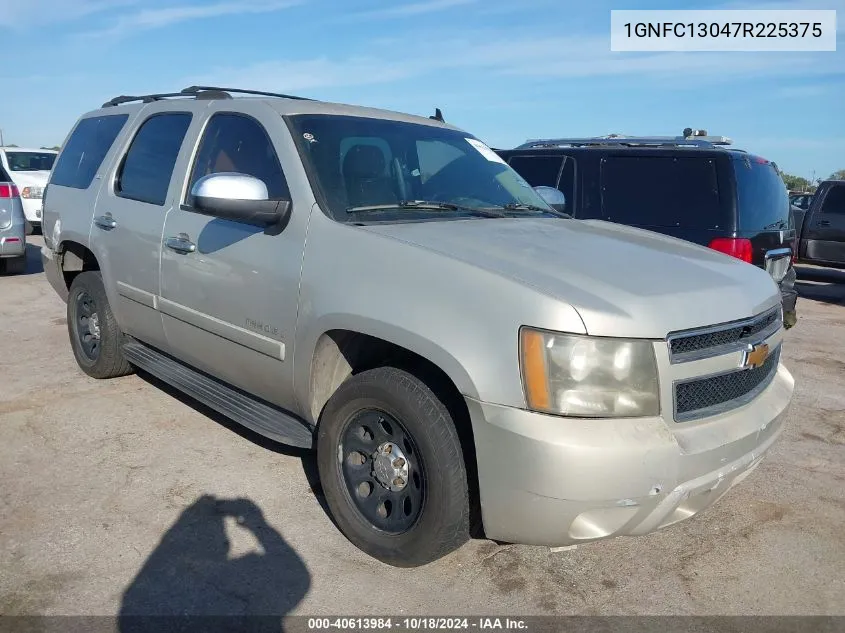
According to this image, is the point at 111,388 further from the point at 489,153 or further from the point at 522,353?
the point at 522,353

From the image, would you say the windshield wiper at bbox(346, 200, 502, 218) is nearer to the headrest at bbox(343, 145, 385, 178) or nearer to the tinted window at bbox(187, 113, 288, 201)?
the headrest at bbox(343, 145, 385, 178)

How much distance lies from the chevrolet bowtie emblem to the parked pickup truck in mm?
9962

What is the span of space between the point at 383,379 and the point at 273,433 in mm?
785

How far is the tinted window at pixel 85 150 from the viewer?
5.01m

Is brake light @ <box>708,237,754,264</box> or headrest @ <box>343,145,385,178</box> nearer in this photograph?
headrest @ <box>343,145,385,178</box>

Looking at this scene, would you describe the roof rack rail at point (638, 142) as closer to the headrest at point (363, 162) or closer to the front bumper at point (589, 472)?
the headrest at point (363, 162)

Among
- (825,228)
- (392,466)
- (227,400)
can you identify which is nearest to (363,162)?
(227,400)

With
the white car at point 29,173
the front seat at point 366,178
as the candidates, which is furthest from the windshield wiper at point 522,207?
the white car at point 29,173

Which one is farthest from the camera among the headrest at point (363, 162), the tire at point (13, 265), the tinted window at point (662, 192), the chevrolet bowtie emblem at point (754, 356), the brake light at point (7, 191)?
the tire at point (13, 265)

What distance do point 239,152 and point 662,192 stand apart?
12.5 ft

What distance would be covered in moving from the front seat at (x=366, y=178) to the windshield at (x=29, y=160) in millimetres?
13564

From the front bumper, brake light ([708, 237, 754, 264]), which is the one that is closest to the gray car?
brake light ([708, 237, 754, 264])

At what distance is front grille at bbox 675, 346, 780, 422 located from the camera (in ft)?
8.54

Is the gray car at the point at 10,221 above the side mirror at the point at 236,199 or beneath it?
beneath
